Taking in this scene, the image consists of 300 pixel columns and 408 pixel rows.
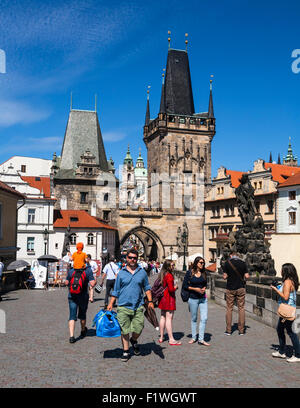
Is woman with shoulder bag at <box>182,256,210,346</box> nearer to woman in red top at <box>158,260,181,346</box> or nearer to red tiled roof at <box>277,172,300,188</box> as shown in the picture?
woman in red top at <box>158,260,181,346</box>

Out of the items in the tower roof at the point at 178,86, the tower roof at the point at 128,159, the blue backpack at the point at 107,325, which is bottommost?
the blue backpack at the point at 107,325

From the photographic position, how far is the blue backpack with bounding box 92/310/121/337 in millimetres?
7828

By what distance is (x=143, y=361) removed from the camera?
6.88 meters

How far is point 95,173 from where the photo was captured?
187 ft

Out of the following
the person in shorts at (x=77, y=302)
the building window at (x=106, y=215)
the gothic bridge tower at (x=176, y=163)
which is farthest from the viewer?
the gothic bridge tower at (x=176, y=163)

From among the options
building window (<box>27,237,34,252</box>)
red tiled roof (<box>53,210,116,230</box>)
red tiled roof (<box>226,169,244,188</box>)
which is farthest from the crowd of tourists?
red tiled roof (<box>226,169,244,188</box>)

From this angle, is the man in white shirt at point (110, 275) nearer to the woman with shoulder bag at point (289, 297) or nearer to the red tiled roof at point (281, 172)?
the woman with shoulder bag at point (289, 297)

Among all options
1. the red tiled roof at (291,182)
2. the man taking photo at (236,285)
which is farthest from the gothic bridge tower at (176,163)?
the man taking photo at (236,285)

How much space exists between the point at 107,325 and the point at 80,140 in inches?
2146

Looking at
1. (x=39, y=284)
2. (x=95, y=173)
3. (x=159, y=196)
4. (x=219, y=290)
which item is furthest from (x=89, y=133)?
(x=219, y=290)

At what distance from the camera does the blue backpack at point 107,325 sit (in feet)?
25.7
